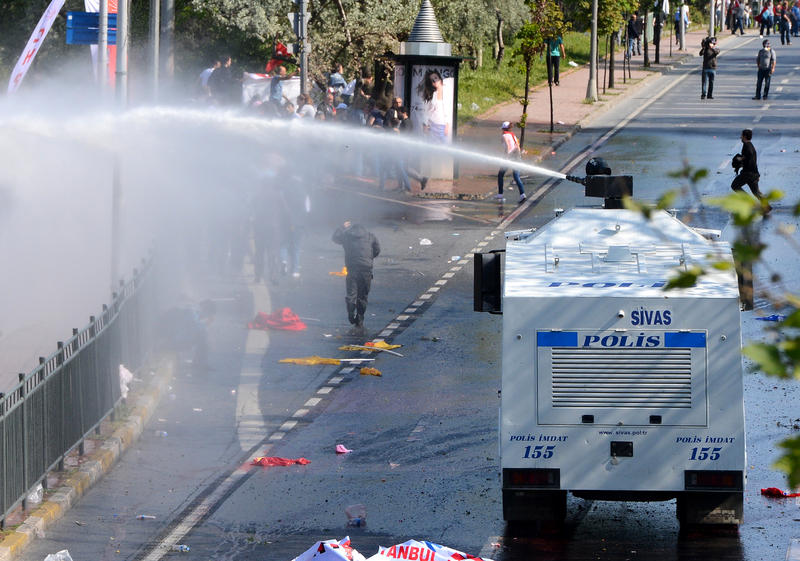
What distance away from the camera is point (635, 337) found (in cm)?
1098

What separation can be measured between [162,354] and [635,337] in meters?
8.56

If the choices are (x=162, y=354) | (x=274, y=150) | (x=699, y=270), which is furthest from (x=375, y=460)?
(x=274, y=150)

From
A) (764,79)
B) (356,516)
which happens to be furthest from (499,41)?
(356,516)

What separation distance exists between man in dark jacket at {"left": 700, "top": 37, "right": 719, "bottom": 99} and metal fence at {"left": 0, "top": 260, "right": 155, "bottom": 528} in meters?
28.8

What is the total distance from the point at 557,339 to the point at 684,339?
96 cm

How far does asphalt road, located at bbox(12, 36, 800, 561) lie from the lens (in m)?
11.5

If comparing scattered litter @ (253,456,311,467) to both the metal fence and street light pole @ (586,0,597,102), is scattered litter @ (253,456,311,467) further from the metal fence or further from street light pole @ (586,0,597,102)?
street light pole @ (586,0,597,102)

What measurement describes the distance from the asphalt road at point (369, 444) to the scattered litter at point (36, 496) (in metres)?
0.30

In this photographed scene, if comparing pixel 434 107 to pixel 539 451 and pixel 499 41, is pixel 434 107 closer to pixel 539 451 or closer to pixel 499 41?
pixel 499 41

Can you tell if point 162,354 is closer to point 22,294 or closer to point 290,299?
point 290,299

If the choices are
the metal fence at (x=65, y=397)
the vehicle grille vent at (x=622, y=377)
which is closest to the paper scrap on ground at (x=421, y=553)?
the vehicle grille vent at (x=622, y=377)

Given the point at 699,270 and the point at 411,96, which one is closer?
the point at 699,270

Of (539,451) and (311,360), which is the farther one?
(311,360)

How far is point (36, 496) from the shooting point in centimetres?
1230
